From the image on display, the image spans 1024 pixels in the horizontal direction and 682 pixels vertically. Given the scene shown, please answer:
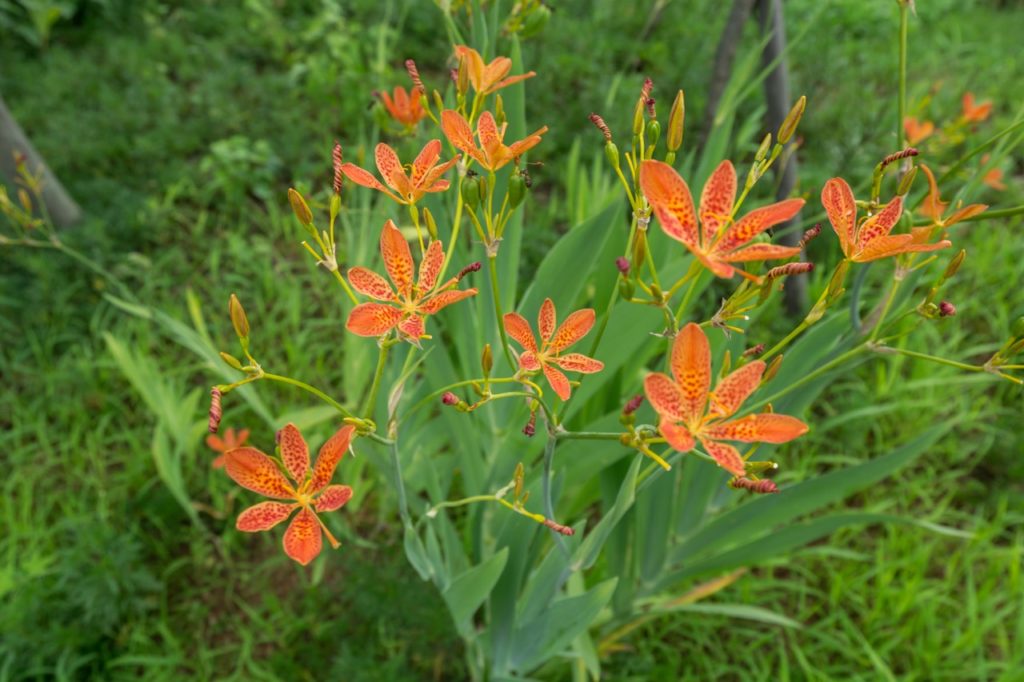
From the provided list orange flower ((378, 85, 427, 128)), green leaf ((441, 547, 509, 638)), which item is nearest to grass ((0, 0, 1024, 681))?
green leaf ((441, 547, 509, 638))

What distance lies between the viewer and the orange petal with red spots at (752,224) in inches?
22.8

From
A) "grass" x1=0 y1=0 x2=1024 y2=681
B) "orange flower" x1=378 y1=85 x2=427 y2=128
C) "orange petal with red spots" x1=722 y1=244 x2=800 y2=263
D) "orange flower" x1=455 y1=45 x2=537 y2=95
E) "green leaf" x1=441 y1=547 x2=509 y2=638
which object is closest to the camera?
"orange petal with red spots" x1=722 y1=244 x2=800 y2=263

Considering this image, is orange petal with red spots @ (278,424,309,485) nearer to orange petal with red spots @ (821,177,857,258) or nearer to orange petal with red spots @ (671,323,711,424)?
orange petal with red spots @ (671,323,711,424)

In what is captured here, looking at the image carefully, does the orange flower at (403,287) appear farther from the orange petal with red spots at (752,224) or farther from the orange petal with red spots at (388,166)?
the orange petal with red spots at (752,224)

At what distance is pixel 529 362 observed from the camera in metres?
0.70

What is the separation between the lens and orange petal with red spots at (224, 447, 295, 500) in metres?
0.68

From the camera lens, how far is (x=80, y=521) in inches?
64.0

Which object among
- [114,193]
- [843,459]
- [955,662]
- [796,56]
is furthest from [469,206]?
[796,56]

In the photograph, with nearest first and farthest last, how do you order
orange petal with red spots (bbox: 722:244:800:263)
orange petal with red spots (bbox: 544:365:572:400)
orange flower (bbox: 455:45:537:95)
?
1. orange petal with red spots (bbox: 722:244:800:263)
2. orange petal with red spots (bbox: 544:365:572:400)
3. orange flower (bbox: 455:45:537:95)

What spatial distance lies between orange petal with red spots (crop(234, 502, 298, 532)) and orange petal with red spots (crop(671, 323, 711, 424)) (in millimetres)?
375

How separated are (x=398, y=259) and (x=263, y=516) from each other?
0.27m

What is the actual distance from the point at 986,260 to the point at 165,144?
105 inches

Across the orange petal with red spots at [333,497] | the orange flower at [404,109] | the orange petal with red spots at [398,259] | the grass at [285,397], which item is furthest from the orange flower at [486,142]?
the grass at [285,397]

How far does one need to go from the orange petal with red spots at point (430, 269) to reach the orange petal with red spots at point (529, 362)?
0.36 ft
